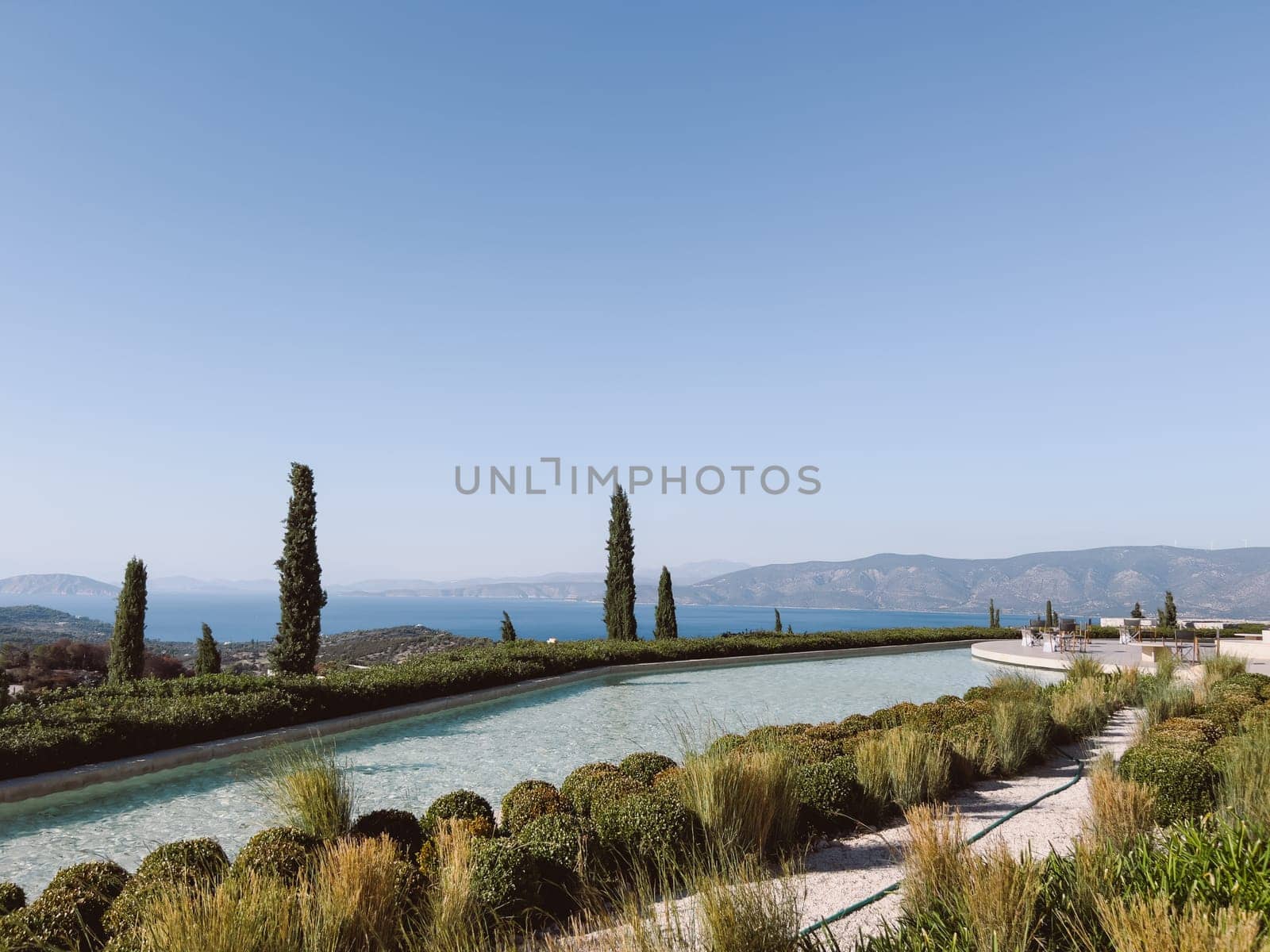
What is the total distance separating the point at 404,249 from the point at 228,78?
502 cm

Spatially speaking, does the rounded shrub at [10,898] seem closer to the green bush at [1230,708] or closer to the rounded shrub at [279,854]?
the rounded shrub at [279,854]

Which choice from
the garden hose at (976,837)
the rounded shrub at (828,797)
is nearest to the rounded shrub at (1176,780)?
the garden hose at (976,837)

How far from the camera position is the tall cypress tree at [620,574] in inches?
910

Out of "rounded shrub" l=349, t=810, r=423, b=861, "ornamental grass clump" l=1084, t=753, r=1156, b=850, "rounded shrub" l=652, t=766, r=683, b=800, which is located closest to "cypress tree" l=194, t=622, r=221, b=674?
"rounded shrub" l=349, t=810, r=423, b=861

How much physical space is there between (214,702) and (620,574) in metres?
15.1

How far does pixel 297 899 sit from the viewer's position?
295 centimetres

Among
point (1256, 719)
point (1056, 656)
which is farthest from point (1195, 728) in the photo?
point (1056, 656)

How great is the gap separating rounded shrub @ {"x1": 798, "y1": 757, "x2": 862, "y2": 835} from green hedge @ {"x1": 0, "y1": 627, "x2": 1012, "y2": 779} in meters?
7.60

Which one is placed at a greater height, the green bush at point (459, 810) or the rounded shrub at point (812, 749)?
the green bush at point (459, 810)

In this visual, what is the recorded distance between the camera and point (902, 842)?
4.52 meters

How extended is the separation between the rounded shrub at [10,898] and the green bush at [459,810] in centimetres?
205

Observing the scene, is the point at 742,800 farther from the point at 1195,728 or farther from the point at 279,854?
the point at 1195,728

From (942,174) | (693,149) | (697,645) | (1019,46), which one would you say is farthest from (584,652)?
(1019,46)

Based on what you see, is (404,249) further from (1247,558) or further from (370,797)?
(1247,558)
